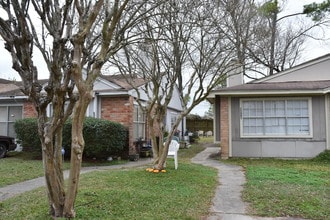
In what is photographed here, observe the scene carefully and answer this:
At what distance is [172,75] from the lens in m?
10.3

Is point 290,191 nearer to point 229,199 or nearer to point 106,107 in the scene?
point 229,199

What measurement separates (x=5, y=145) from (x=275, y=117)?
11.4 metres

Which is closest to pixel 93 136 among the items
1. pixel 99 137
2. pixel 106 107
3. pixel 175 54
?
pixel 99 137

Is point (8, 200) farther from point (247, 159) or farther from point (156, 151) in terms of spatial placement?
point (247, 159)

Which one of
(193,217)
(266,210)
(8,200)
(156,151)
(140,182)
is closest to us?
(193,217)

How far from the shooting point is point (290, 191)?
6.80 metres

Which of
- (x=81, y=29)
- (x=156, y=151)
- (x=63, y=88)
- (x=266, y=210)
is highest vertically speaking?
(x=81, y=29)

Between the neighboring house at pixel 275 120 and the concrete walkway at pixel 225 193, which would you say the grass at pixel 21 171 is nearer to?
the concrete walkway at pixel 225 193

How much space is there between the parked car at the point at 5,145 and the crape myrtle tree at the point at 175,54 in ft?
20.1

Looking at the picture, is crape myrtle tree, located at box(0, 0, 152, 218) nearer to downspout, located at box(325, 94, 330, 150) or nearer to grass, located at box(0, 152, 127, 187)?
grass, located at box(0, 152, 127, 187)

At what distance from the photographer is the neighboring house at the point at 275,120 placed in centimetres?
1245

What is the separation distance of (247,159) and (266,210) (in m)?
7.55

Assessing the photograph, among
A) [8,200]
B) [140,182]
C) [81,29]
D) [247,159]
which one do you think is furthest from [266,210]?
[247,159]

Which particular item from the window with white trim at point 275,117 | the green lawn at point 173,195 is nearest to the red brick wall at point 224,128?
the window with white trim at point 275,117
